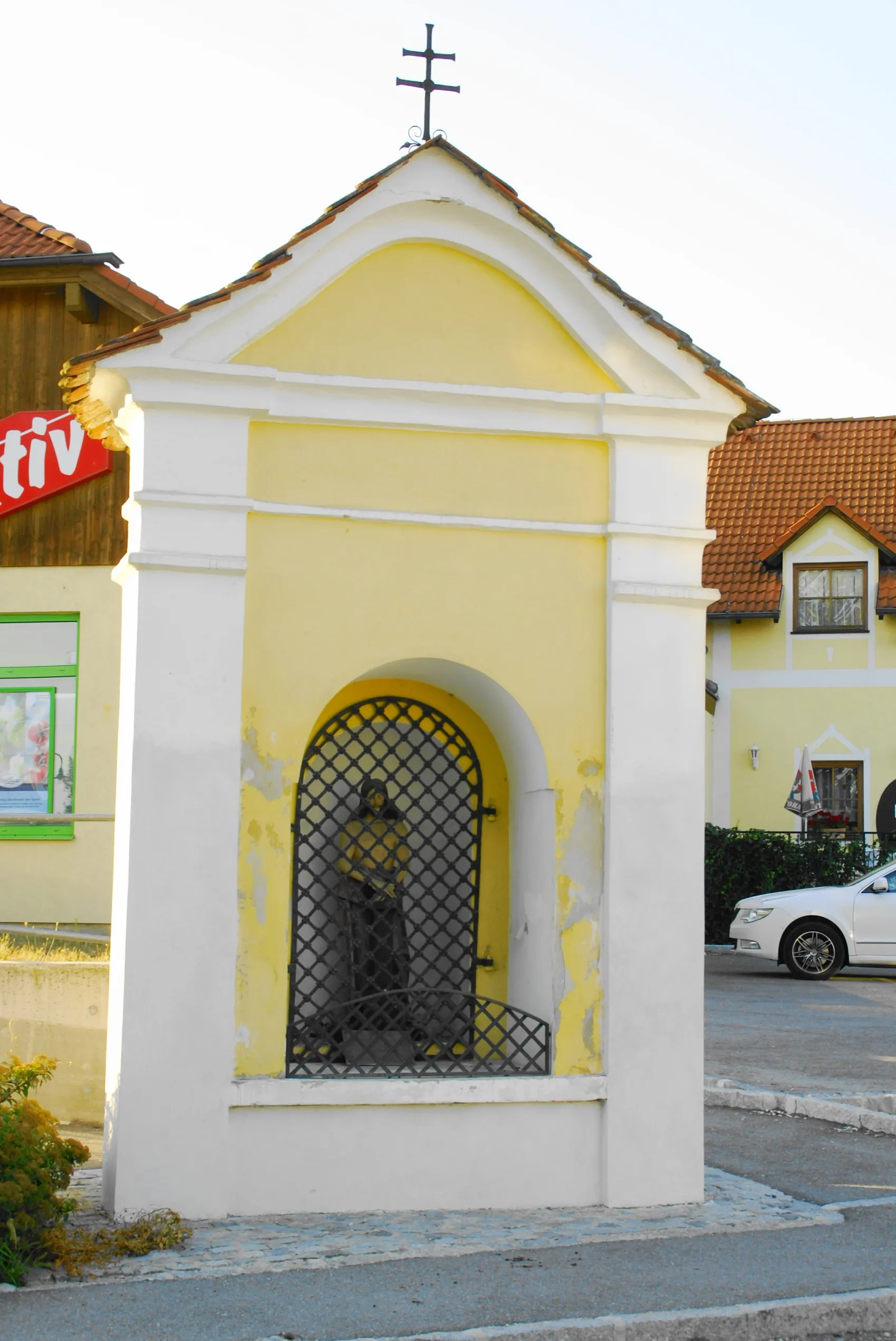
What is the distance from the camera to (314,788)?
7.82 m

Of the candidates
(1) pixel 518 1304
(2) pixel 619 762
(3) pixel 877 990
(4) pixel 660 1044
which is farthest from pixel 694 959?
(3) pixel 877 990

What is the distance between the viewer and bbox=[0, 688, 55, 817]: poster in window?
14844 millimetres

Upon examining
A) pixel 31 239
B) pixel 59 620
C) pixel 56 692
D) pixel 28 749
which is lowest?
pixel 28 749

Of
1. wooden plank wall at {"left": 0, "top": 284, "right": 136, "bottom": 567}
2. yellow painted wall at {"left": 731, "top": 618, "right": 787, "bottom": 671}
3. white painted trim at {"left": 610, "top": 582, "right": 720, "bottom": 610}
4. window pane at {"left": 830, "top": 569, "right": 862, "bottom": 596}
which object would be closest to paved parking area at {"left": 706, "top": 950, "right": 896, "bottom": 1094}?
white painted trim at {"left": 610, "top": 582, "right": 720, "bottom": 610}

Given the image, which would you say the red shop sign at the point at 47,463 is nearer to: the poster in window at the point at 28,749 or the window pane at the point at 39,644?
the window pane at the point at 39,644

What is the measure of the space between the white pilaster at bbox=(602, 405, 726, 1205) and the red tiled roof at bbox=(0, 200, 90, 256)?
9065mm

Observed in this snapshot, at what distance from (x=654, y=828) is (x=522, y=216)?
299cm

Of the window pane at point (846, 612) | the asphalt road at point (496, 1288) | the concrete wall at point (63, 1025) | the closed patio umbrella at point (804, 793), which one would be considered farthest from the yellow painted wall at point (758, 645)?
the asphalt road at point (496, 1288)

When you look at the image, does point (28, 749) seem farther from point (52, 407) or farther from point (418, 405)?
point (418, 405)

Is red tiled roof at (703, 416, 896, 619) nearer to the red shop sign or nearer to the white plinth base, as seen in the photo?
the red shop sign

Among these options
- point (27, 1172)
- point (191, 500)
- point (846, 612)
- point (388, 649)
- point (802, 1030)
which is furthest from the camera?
point (846, 612)

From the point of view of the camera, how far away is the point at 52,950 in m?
11.0

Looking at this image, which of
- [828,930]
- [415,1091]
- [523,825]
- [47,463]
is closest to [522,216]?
[523,825]

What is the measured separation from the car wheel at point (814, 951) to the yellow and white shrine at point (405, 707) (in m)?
11.6
